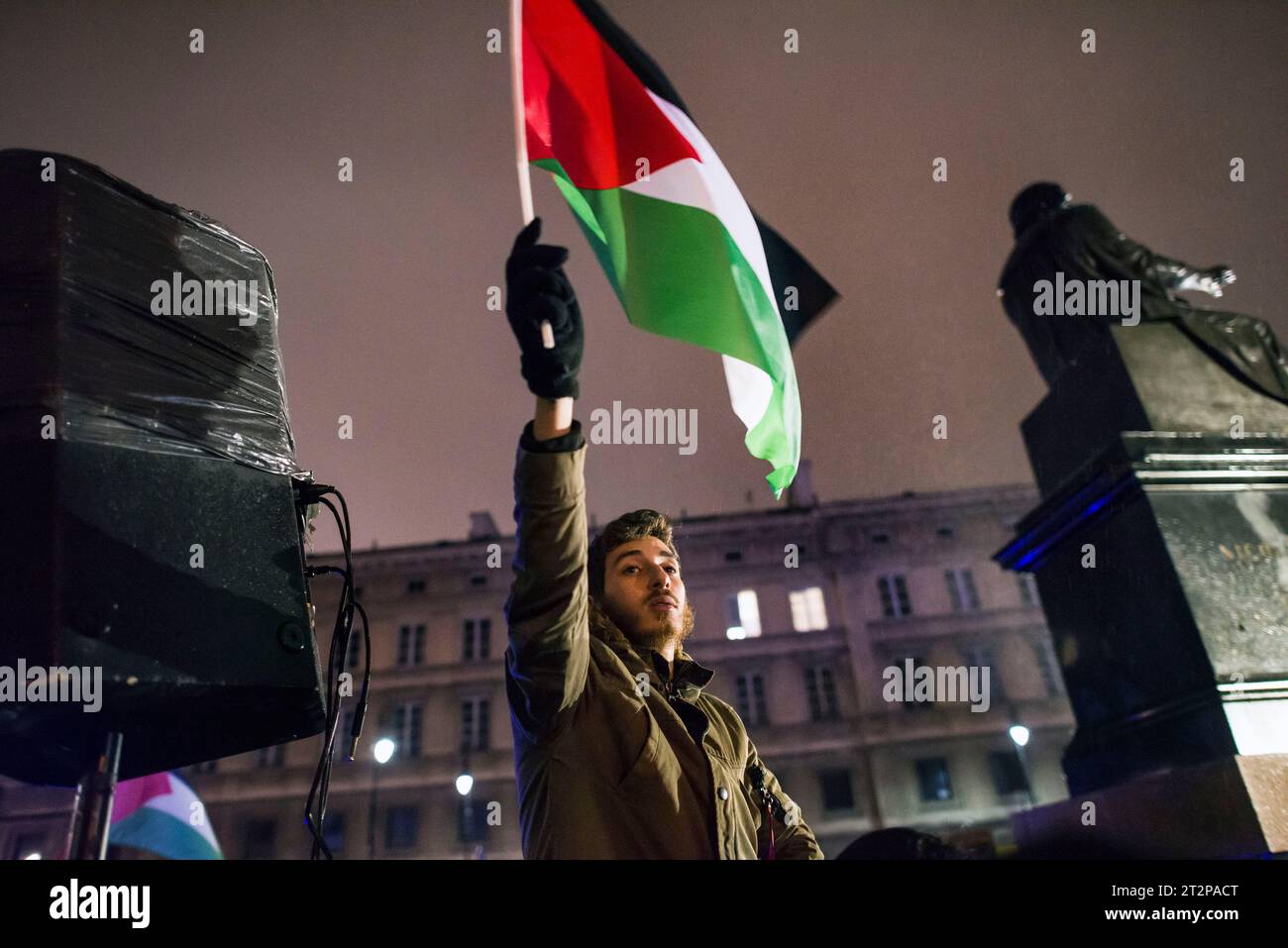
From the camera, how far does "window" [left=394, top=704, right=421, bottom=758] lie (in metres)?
32.2

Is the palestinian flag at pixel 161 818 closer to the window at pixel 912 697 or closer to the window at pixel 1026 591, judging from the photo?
the window at pixel 912 697

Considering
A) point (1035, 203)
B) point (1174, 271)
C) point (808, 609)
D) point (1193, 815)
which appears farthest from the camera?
point (808, 609)

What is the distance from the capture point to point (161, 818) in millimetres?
10227

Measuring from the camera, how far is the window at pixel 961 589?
33438 millimetres

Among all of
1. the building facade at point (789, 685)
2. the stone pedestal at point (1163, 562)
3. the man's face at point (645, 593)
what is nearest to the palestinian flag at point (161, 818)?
the man's face at point (645, 593)

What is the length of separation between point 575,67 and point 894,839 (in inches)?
160

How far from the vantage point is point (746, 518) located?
3484 cm

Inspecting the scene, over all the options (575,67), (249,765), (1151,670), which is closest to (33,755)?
(575,67)

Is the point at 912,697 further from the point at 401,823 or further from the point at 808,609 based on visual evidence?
the point at 401,823

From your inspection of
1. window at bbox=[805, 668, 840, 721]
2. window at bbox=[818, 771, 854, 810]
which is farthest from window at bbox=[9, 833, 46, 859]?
window at bbox=[805, 668, 840, 721]

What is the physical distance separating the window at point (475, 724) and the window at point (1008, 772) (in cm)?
2008

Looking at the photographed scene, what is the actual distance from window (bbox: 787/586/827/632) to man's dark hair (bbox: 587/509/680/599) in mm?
31408

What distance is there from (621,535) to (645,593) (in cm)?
28

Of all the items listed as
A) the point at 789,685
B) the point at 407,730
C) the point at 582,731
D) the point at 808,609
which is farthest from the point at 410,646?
the point at 582,731
